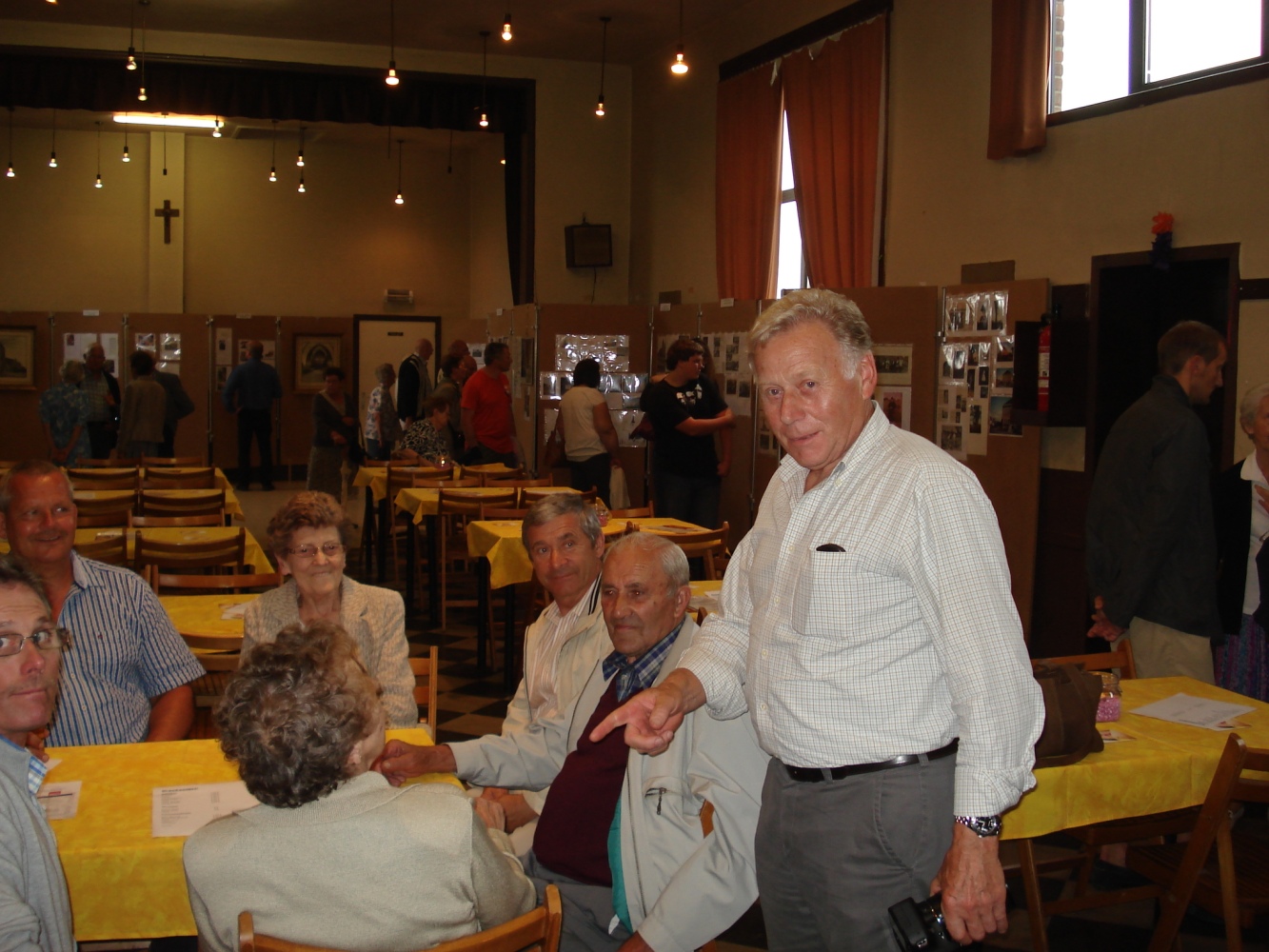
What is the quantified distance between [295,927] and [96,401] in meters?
11.9

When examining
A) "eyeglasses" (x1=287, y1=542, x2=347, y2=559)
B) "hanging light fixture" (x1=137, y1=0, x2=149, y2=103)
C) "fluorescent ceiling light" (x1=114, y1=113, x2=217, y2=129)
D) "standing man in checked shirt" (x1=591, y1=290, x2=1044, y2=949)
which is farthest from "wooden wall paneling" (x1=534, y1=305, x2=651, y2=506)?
"standing man in checked shirt" (x1=591, y1=290, x2=1044, y2=949)

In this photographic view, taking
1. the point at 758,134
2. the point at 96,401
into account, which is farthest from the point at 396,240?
the point at 758,134

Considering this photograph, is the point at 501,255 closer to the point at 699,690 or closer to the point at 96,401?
the point at 96,401

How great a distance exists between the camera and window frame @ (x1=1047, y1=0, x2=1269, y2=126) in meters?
5.10

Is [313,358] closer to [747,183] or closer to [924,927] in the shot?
[747,183]

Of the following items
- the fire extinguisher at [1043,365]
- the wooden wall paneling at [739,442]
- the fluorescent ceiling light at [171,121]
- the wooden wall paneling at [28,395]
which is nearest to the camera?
the fire extinguisher at [1043,365]

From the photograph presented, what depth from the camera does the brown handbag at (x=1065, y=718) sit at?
7.97 ft

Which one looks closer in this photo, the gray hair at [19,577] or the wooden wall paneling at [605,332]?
the gray hair at [19,577]

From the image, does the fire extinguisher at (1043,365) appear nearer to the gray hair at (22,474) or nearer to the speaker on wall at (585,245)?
the gray hair at (22,474)

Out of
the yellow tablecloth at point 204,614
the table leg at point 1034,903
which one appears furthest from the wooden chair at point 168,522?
the table leg at point 1034,903

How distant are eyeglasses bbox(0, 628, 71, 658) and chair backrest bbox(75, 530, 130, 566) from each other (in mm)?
3108

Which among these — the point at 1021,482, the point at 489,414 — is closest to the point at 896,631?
the point at 1021,482

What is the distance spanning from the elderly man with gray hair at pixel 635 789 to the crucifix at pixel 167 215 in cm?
1484

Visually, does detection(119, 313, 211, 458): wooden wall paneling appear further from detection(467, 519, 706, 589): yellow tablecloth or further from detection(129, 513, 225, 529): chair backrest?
detection(467, 519, 706, 589): yellow tablecloth
